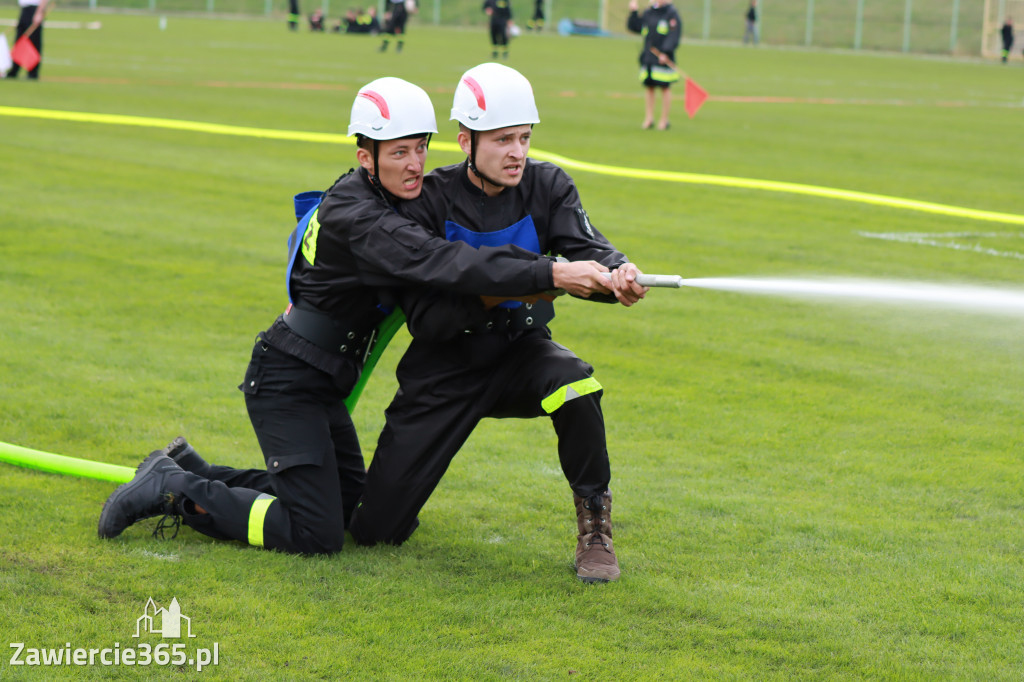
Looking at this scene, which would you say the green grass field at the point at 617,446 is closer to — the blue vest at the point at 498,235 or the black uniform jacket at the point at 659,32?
the blue vest at the point at 498,235

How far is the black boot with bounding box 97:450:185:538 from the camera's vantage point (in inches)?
195

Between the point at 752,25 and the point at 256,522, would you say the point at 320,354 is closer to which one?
the point at 256,522

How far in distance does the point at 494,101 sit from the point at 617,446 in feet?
7.65

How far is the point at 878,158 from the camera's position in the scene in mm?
17453

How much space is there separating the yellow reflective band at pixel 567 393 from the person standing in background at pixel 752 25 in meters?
54.1

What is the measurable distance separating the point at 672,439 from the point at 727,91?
79.0 ft

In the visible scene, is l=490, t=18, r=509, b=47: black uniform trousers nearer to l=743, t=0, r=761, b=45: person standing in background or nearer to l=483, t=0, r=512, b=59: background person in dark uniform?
l=483, t=0, r=512, b=59: background person in dark uniform

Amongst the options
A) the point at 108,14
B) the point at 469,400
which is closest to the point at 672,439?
the point at 469,400

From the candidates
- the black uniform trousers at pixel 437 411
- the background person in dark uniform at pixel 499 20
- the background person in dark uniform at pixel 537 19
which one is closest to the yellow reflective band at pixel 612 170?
the black uniform trousers at pixel 437 411

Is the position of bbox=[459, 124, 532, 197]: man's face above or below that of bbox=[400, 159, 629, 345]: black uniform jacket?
above

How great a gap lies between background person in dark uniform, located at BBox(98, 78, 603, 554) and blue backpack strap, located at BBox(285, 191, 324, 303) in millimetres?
12

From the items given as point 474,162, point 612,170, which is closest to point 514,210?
point 474,162

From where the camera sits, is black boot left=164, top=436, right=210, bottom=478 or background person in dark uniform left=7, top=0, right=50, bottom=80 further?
background person in dark uniform left=7, top=0, right=50, bottom=80

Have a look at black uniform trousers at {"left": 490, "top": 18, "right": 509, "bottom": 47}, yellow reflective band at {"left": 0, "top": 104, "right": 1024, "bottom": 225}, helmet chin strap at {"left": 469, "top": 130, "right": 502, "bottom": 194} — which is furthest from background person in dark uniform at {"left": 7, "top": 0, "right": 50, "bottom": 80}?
helmet chin strap at {"left": 469, "top": 130, "right": 502, "bottom": 194}
